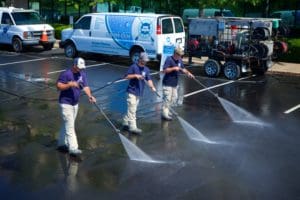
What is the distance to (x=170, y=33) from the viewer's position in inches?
834

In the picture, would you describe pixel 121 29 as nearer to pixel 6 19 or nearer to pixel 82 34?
pixel 82 34

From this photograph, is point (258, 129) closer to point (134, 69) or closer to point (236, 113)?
point (236, 113)

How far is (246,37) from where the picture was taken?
18.3 meters

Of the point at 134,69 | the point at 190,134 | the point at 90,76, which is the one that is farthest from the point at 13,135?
the point at 90,76

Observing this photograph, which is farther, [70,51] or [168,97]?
[70,51]

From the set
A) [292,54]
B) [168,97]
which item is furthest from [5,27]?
[168,97]

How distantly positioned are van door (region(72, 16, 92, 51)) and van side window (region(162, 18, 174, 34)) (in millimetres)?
3720

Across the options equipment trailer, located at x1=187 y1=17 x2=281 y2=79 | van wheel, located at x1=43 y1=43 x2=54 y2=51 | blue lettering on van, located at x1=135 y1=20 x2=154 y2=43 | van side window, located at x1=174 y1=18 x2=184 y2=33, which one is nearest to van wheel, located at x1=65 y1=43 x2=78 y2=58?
van wheel, located at x1=43 y1=43 x2=54 y2=51

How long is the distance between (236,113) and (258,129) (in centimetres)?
129

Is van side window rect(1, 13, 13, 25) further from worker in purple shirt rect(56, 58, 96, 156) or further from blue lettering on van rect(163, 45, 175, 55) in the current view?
worker in purple shirt rect(56, 58, 96, 156)

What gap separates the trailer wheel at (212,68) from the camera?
1912 centimetres

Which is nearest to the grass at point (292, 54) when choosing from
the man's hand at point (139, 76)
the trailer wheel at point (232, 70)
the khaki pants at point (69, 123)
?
the trailer wheel at point (232, 70)

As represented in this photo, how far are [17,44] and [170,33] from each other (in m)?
9.04

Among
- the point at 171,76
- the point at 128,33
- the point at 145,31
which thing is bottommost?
the point at 171,76
